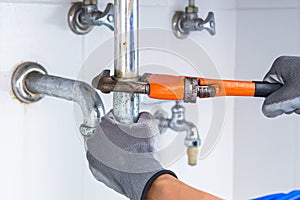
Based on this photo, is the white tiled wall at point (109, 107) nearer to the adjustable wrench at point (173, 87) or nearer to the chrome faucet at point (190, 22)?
the chrome faucet at point (190, 22)

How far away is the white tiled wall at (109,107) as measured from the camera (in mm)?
692

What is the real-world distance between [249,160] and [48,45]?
559mm

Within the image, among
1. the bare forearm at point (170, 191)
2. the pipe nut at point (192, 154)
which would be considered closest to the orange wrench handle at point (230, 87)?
the bare forearm at point (170, 191)

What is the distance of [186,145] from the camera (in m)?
0.95

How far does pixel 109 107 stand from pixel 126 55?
26 cm

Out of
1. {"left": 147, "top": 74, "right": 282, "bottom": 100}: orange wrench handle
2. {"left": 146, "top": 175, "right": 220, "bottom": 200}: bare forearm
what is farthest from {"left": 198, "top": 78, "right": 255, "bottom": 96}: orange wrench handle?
{"left": 146, "top": 175, "right": 220, "bottom": 200}: bare forearm

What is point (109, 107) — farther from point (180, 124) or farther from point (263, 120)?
point (263, 120)

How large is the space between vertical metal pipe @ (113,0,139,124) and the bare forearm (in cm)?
8

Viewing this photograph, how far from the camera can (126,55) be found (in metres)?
0.59

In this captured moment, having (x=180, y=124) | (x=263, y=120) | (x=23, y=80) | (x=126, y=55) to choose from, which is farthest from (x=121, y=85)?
(x=263, y=120)

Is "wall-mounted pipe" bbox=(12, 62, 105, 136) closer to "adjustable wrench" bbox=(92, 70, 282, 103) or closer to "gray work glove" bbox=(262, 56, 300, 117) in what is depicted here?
"adjustable wrench" bbox=(92, 70, 282, 103)

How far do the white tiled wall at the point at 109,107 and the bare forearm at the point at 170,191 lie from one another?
0.60 ft

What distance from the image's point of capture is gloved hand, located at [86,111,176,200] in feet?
1.91

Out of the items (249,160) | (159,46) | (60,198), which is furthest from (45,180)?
(249,160)
